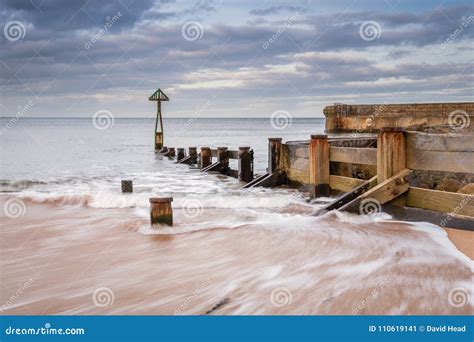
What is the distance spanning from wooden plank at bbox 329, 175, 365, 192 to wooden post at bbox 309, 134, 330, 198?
0.36 ft

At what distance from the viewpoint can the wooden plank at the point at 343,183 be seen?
8.52 metres

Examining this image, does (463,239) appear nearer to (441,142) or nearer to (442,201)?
(442,201)

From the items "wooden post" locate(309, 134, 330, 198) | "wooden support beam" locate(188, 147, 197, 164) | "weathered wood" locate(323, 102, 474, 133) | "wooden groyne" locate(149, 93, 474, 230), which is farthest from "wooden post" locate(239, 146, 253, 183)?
"weathered wood" locate(323, 102, 474, 133)

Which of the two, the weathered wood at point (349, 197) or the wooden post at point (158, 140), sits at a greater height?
the wooden post at point (158, 140)

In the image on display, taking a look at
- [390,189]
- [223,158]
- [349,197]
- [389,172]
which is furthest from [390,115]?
[390,189]

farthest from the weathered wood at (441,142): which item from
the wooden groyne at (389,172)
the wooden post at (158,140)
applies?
the wooden post at (158,140)

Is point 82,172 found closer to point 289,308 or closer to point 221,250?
point 221,250

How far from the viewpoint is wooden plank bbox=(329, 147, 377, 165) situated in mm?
7688

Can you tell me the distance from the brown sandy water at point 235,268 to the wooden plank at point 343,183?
4.93 ft

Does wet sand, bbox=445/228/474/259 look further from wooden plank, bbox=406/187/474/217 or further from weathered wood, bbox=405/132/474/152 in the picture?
weathered wood, bbox=405/132/474/152

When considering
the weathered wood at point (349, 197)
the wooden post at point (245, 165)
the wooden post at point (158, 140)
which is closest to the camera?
the weathered wood at point (349, 197)

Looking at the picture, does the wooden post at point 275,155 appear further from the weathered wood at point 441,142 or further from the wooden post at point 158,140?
the wooden post at point 158,140
